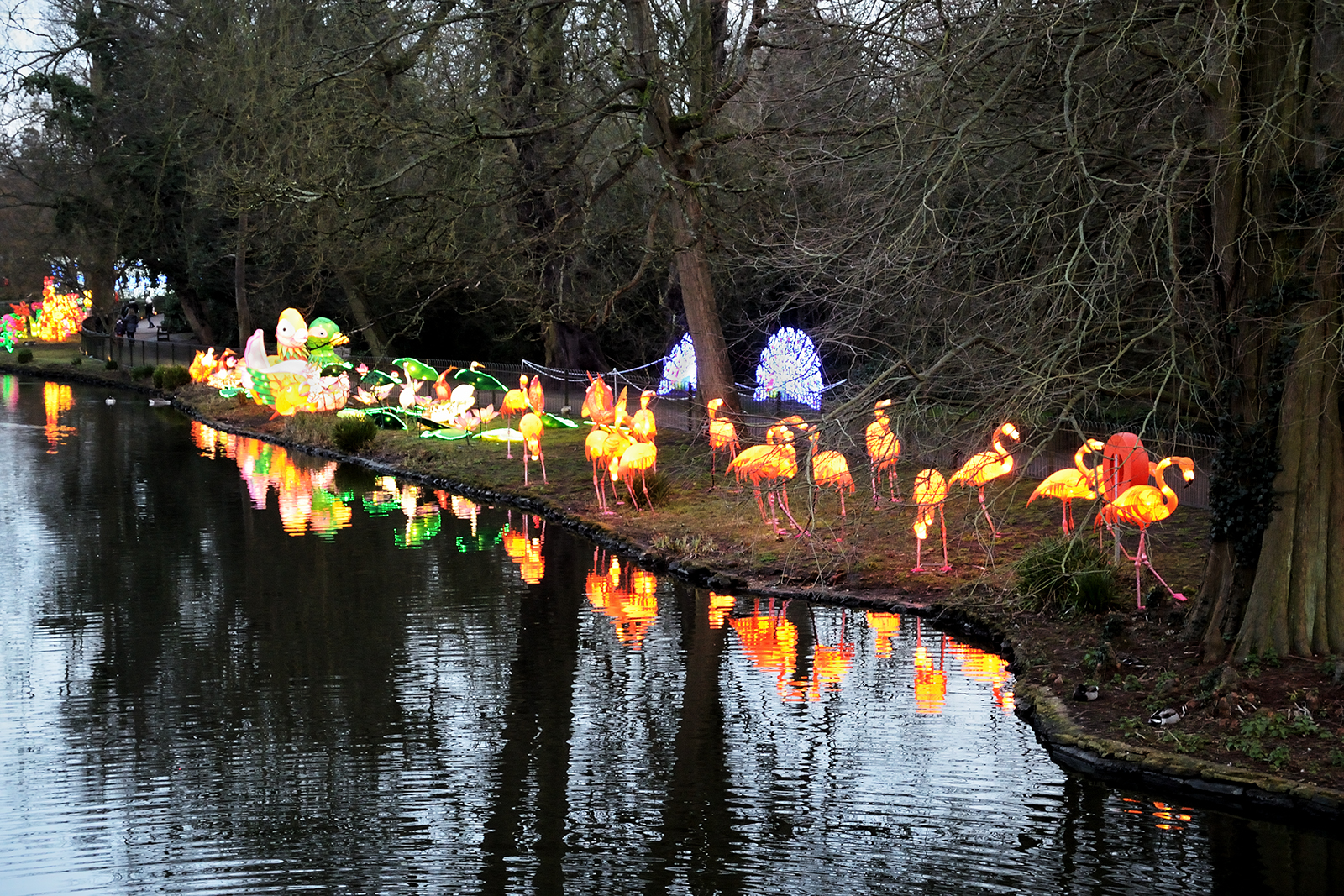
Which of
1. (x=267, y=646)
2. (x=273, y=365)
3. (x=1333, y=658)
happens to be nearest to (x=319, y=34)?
(x=273, y=365)

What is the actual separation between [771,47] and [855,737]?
9.20 m

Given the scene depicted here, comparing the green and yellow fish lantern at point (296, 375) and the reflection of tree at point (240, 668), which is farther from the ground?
the green and yellow fish lantern at point (296, 375)

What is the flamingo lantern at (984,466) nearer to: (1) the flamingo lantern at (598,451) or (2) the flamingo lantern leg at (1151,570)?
(2) the flamingo lantern leg at (1151,570)

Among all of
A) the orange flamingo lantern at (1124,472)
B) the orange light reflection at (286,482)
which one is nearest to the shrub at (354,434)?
the orange light reflection at (286,482)

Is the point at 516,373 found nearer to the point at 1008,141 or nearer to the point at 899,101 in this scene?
the point at 899,101

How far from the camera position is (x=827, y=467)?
420 inches

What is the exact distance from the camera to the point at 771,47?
1545 centimetres

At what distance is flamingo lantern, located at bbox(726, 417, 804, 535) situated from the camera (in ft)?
26.8

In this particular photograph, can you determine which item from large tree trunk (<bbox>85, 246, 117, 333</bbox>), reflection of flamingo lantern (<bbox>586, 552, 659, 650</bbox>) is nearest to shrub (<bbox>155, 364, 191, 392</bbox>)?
large tree trunk (<bbox>85, 246, 117, 333</bbox>)

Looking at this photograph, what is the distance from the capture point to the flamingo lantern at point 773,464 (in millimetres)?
8156

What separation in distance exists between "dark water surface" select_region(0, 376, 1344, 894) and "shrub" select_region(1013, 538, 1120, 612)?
825mm

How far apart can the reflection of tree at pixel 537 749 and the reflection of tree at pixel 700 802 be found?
534mm

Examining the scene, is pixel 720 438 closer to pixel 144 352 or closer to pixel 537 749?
pixel 537 749

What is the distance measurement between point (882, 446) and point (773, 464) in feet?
11.2
